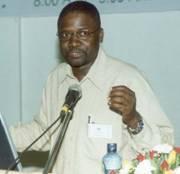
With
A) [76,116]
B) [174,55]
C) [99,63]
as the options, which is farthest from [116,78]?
[174,55]

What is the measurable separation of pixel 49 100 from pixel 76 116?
0.24m

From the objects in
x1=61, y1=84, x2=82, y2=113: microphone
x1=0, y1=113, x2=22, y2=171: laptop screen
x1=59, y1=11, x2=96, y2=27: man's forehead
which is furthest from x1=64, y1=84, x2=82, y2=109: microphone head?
x1=59, y1=11, x2=96, y2=27: man's forehead

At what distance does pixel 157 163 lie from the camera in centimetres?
151

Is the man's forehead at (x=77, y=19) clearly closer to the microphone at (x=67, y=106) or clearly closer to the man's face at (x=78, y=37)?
the man's face at (x=78, y=37)

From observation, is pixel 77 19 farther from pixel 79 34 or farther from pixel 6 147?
pixel 6 147

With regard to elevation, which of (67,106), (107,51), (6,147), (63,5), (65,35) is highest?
(63,5)

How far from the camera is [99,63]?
2.37 meters

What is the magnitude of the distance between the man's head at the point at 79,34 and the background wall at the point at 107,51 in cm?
78

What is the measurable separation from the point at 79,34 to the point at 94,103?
1.09 ft

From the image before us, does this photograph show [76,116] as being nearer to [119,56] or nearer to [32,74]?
[119,56]

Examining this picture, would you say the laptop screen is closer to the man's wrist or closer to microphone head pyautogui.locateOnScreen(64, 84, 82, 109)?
microphone head pyautogui.locateOnScreen(64, 84, 82, 109)

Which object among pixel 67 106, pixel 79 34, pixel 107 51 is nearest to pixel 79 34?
pixel 79 34

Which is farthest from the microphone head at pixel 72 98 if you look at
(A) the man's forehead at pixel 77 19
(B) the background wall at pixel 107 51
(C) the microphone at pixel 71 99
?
(B) the background wall at pixel 107 51

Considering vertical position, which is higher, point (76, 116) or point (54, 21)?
point (54, 21)
